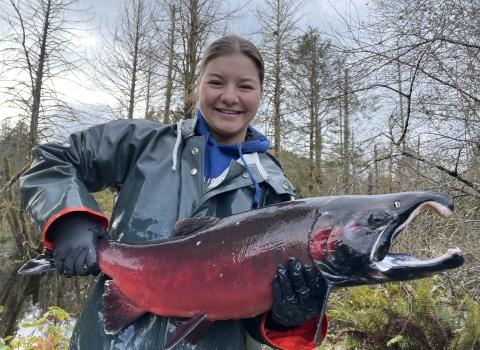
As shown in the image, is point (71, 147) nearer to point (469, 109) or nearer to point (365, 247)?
point (365, 247)

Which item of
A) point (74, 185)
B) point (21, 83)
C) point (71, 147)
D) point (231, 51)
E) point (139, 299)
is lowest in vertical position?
point (139, 299)

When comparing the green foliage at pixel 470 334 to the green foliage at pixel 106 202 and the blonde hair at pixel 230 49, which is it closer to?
the blonde hair at pixel 230 49

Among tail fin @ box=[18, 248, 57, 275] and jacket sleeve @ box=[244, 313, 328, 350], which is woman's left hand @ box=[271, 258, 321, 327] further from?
tail fin @ box=[18, 248, 57, 275]

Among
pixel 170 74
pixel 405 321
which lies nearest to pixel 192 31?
pixel 170 74

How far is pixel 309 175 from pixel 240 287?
19.7 meters

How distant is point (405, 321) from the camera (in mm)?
5188

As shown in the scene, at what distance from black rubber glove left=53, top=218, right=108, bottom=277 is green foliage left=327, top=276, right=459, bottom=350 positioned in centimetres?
433

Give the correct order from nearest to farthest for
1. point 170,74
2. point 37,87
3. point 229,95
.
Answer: point 229,95 < point 37,87 < point 170,74

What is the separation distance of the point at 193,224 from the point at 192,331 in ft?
1.61

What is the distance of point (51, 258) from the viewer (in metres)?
1.97

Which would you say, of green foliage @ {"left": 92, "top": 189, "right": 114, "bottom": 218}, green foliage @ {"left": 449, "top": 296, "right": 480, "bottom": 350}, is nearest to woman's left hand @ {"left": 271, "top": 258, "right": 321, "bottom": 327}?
green foliage @ {"left": 449, "top": 296, "right": 480, "bottom": 350}

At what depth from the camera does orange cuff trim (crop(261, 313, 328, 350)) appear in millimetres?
2008

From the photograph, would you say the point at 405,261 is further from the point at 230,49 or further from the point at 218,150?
the point at 230,49

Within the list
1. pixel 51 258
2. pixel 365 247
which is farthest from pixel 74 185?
pixel 365 247
